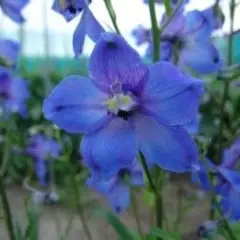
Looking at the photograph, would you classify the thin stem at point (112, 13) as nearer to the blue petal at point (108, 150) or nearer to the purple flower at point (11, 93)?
the blue petal at point (108, 150)

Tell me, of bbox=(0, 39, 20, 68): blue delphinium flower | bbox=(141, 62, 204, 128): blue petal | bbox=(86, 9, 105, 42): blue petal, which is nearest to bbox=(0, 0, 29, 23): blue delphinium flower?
bbox=(0, 39, 20, 68): blue delphinium flower

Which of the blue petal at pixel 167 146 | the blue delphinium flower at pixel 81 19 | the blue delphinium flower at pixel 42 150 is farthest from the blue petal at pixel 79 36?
the blue delphinium flower at pixel 42 150

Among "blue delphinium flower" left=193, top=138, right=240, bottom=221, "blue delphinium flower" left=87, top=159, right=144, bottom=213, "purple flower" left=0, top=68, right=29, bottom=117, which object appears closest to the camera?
"blue delphinium flower" left=193, top=138, right=240, bottom=221

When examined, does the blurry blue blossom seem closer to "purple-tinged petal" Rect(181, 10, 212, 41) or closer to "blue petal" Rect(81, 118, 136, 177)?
"purple-tinged petal" Rect(181, 10, 212, 41)

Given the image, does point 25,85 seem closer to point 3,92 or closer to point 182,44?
point 3,92

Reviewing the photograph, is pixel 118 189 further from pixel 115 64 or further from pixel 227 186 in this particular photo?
pixel 115 64

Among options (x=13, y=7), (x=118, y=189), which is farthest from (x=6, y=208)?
(x=13, y=7)
